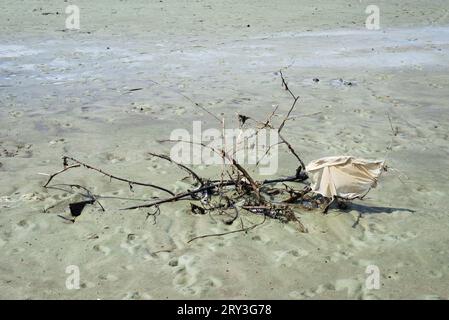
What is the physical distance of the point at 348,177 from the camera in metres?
4.10

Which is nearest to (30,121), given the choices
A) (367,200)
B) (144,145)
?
(144,145)

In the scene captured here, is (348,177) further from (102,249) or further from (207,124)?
(207,124)

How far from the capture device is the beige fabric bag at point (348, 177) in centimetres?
411

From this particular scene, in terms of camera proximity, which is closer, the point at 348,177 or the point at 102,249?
the point at 102,249

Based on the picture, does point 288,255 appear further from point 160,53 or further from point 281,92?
point 160,53

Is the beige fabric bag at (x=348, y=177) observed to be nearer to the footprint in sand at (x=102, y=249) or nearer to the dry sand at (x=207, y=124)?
the dry sand at (x=207, y=124)

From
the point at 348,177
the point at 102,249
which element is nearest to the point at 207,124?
the point at 348,177

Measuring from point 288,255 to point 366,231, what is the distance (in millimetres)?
702

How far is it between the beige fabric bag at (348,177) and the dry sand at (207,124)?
22 cm

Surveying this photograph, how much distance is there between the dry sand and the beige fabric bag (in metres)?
0.22

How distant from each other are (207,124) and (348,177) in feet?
9.74

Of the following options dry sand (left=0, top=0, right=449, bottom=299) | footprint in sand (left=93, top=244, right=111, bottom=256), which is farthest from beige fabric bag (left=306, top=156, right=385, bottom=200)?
footprint in sand (left=93, top=244, right=111, bottom=256)
